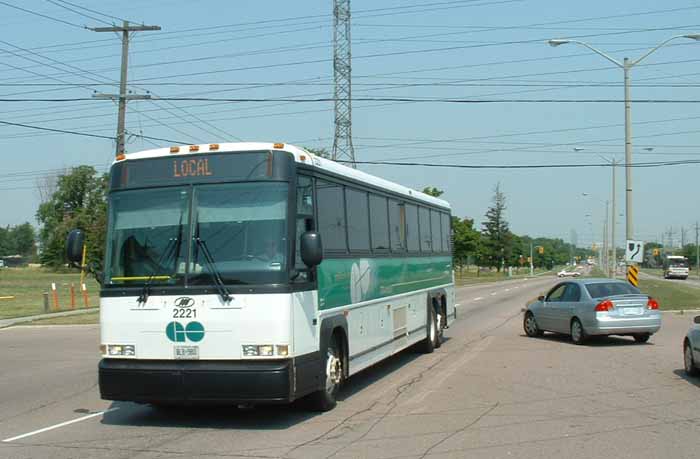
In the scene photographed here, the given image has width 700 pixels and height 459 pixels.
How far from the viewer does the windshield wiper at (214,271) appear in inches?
371

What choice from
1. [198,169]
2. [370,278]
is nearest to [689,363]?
[370,278]

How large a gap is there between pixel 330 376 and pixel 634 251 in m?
19.7

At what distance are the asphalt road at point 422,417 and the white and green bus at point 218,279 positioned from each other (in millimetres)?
572

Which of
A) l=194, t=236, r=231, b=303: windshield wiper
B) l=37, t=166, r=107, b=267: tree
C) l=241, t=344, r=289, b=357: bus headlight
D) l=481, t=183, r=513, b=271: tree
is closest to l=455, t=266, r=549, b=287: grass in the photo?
l=481, t=183, r=513, b=271: tree

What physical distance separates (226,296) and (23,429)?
2.91 metres

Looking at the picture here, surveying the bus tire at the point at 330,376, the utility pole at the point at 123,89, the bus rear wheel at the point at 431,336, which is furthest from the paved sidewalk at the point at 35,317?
the bus tire at the point at 330,376

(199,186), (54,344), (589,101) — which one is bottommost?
(54,344)

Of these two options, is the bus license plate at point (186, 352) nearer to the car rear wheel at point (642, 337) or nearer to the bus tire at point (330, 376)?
the bus tire at point (330, 376)

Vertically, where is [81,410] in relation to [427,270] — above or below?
below

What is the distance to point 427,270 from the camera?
17.6m

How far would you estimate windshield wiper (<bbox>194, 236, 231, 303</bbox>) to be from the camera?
9422mm

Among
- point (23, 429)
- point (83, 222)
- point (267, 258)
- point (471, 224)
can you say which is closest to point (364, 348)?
point (267, 258)

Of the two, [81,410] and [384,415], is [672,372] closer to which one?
[384,415]

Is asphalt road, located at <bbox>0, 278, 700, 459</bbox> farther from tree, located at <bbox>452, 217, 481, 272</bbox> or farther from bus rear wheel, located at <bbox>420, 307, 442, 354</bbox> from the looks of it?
tree, located at <bbox>452, 217, 481, 272</bbox>
